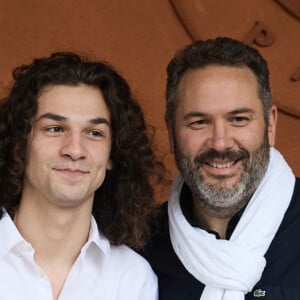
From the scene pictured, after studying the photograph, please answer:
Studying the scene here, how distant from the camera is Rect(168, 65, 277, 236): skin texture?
7.57ft

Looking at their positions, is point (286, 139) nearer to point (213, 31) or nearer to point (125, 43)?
point (213, 31)

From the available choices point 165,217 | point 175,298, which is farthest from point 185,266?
point 165,217

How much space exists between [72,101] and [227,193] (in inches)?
19.6

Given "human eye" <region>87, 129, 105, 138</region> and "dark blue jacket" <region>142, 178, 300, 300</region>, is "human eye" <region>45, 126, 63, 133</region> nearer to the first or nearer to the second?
"human eye" <region>87, 129, 105, 138</region>

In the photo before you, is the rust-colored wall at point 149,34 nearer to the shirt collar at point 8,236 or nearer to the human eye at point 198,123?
the human eye at point 198,123

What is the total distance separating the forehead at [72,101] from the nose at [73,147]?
56 millimetres

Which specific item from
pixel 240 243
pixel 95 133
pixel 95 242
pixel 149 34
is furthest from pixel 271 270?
pixel 149 34

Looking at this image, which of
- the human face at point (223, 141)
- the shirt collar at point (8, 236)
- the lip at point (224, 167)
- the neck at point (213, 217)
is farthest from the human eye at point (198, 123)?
the shirt collar at point (8, 236)

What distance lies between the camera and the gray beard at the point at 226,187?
2311 mm

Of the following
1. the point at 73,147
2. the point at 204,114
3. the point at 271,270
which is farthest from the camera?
the point at 204,114

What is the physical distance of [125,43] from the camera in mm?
3311

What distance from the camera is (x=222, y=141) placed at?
7.50 feet

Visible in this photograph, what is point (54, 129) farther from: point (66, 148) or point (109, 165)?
point (109, 165)

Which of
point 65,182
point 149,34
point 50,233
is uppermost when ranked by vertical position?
point 149,34
